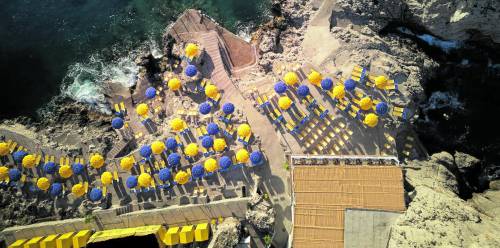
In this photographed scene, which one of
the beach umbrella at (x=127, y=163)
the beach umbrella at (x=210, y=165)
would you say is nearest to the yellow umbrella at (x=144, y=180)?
the beach umbrella at (x=127, y=163)

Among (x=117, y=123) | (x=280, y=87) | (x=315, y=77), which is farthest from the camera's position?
(x=117, y=123)

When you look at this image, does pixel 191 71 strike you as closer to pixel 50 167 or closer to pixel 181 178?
pixel 181 178

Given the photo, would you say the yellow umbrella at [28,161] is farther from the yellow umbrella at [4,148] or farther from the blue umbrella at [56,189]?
the blue umbrella at [56,189]

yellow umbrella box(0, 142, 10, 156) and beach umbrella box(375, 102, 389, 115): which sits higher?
yellow umbrella box(0, 142, 10, 156)

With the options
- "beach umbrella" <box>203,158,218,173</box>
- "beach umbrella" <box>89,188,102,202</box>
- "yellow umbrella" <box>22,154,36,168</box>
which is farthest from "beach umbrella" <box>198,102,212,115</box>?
"yellow umbrella" <box>22,154,36,168</box>

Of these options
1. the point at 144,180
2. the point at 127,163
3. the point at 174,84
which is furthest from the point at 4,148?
the point at 174,84

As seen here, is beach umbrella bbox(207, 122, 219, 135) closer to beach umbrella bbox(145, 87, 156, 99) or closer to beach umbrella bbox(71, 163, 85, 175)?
beach umbrella bbox(145, 87, 156, 99)
